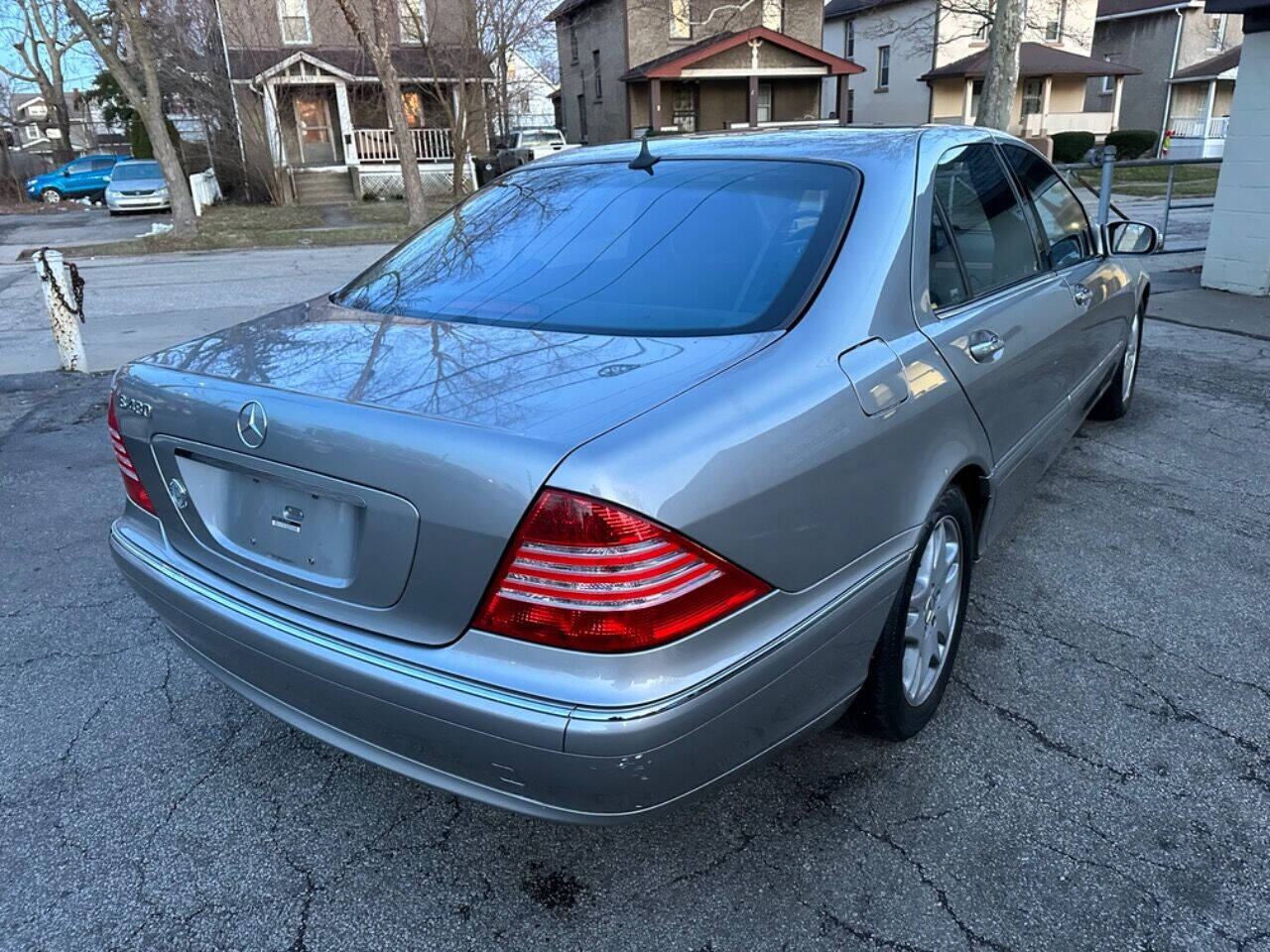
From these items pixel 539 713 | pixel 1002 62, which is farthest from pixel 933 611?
pixel 1002 62

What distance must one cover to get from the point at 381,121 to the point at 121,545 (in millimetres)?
32444

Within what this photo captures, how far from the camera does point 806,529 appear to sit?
192 centimetres

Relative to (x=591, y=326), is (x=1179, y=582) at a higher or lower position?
lower

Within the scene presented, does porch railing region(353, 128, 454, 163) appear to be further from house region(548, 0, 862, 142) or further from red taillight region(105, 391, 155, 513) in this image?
red taillight region(105, 391, 155, 513)

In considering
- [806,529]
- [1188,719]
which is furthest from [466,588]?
[1188,719]

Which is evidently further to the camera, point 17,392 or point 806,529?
point 17,392

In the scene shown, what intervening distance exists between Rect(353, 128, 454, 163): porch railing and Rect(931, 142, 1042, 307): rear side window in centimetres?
2771

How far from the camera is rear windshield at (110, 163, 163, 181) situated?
25.5m

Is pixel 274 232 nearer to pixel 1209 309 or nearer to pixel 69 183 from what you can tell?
pixel 1209 309

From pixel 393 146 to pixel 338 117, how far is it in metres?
3.44

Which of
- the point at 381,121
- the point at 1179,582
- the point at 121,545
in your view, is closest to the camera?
the point at 121,545

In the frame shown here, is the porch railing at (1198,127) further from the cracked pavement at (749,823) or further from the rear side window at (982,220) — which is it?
the cracked pavement at (749,823)

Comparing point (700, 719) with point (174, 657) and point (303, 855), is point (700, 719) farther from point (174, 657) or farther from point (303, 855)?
point (174, 657)

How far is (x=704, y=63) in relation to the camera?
1223 inches
